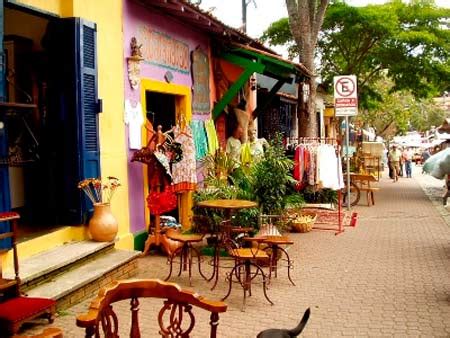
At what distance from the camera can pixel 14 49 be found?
8227mm

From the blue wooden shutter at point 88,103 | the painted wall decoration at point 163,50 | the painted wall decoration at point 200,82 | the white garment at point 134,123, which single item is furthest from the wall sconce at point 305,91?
the blue wooden shutter at point 88,103

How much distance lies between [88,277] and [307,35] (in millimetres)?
10370

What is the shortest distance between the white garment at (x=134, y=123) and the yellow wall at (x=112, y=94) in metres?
0.15

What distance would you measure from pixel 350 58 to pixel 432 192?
18.7 ft

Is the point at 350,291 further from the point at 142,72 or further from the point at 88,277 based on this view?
the point at 142,72

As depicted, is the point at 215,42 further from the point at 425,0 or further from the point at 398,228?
the point at 425,0

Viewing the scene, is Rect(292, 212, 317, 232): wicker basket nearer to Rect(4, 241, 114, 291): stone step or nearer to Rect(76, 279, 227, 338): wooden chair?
Rect(4, 241, 114, 291): stone step

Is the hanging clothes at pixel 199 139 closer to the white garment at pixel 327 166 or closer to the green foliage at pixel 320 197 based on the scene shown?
the white garment at pixel 327 166

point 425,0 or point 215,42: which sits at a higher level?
point 425,0

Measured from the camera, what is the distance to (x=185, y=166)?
29.1ft

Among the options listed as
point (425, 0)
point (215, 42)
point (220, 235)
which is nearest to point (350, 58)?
point (425, 0)

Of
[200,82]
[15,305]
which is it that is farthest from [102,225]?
[200,82]

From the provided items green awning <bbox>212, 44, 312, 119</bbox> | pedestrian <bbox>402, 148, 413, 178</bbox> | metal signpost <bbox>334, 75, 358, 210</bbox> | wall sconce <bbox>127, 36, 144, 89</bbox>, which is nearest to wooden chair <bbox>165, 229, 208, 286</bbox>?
wall sconce <bbox>127, 36, 144, 89</bbox>

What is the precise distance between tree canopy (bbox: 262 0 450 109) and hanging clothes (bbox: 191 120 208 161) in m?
9.19
